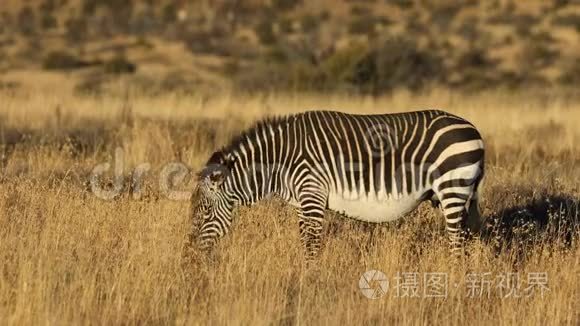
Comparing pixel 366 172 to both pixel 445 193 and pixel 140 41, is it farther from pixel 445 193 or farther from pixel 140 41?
pixel 140 41

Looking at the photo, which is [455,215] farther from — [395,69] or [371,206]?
[395,69]

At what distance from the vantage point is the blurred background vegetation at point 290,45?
26109 millimetres

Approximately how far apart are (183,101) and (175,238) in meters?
10.5

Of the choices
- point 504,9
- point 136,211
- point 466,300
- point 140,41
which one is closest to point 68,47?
point 140,41

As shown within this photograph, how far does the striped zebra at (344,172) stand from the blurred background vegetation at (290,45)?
1328 centimetres

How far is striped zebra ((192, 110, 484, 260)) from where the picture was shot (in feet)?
25.7

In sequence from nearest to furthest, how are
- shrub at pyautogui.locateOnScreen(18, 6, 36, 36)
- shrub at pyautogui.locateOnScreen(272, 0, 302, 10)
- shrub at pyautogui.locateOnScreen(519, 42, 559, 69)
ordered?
shrub at pyautogui.locateOnScreen(519, 42, 559, 69) < shrub at pyautogui.locateOnScreen(18, 6, 36, 36) < shrub at pyautogui.locateOnScreen(272, 0, 302, 10)

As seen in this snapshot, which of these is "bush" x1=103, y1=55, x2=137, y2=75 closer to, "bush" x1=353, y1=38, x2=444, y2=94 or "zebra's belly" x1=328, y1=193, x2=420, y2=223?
"bush" x1=353, y1=38, x2=444, y2=94

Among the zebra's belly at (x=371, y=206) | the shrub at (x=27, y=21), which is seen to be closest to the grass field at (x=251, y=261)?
the zebra's belly at (x=371, y=206)

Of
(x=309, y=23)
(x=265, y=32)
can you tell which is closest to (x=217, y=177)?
(x=265, y=32)

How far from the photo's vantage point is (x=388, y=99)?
20.5m

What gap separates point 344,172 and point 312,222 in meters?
0.55

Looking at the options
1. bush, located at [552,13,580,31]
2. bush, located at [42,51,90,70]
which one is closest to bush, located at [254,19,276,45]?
bush, located at [42,51,90,70]

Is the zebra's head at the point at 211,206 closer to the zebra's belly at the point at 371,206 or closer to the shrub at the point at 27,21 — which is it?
the zebra's belly at the point at 371,206
